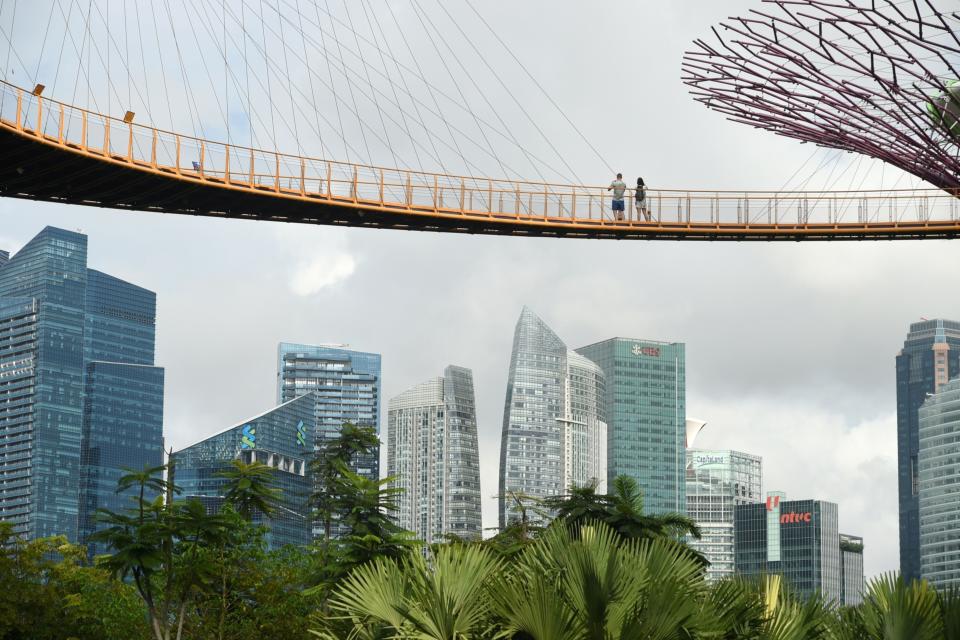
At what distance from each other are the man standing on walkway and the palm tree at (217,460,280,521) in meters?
13.8

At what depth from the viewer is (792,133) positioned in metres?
39.4

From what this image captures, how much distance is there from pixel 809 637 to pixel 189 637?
2531 centimetres

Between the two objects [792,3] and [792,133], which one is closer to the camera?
[792,3]

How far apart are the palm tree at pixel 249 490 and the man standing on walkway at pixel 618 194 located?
1384 centimetres

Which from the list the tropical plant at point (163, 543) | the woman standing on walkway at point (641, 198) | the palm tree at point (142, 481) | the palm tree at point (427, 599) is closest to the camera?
the palm tree at point (427, 599)

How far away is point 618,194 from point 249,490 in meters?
15.1

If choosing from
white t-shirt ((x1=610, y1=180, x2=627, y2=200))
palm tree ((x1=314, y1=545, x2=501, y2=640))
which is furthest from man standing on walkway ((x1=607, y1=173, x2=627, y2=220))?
palm tree ((x1=314, y1=545, x2=501, y2=640))

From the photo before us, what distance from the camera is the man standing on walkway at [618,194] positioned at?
168 ft

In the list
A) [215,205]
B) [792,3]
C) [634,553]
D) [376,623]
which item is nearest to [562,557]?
[634,553]

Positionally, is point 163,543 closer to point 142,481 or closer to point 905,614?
point 142,481

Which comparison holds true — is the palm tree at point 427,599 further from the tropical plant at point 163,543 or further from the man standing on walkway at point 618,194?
the man standing on walkway at point 618,194

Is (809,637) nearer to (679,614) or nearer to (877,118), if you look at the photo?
(679,614)

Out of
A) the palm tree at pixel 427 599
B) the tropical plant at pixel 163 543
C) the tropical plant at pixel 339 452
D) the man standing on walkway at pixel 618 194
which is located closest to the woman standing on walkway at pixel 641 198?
the man standing on walkway at pixel 618 194

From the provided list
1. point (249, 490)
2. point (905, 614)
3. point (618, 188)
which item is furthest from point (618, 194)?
point (905, 614)
